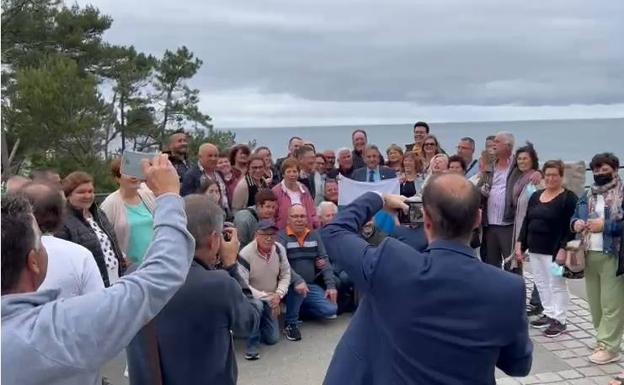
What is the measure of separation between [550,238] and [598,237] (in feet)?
2.26

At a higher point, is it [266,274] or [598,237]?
[598,237]

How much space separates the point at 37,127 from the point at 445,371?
65.8 ft

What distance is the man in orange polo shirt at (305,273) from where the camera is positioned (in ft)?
18.8

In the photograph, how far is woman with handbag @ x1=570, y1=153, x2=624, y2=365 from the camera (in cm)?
480

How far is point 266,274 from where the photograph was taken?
5.49 m

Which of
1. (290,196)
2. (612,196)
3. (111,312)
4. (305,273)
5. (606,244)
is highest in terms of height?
(111,312)

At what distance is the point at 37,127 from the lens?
65.1 ft

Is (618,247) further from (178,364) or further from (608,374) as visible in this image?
(178,364)

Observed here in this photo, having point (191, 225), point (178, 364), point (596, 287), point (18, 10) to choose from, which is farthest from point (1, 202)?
point (18, 10)

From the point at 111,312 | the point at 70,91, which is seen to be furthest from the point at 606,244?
the point at 70,91

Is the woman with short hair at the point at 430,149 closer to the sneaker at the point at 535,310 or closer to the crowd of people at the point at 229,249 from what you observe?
Result: the crowd of people at the point at 229,249

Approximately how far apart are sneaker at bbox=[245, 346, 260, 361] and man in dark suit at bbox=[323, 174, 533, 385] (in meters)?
3.14

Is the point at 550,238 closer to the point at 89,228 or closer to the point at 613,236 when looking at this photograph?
the point at 613,236

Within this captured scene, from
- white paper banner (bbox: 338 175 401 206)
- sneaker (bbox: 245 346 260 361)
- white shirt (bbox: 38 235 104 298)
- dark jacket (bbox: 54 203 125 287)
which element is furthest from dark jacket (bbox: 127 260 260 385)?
white paper banner (bbox: 338 175 401 206)
